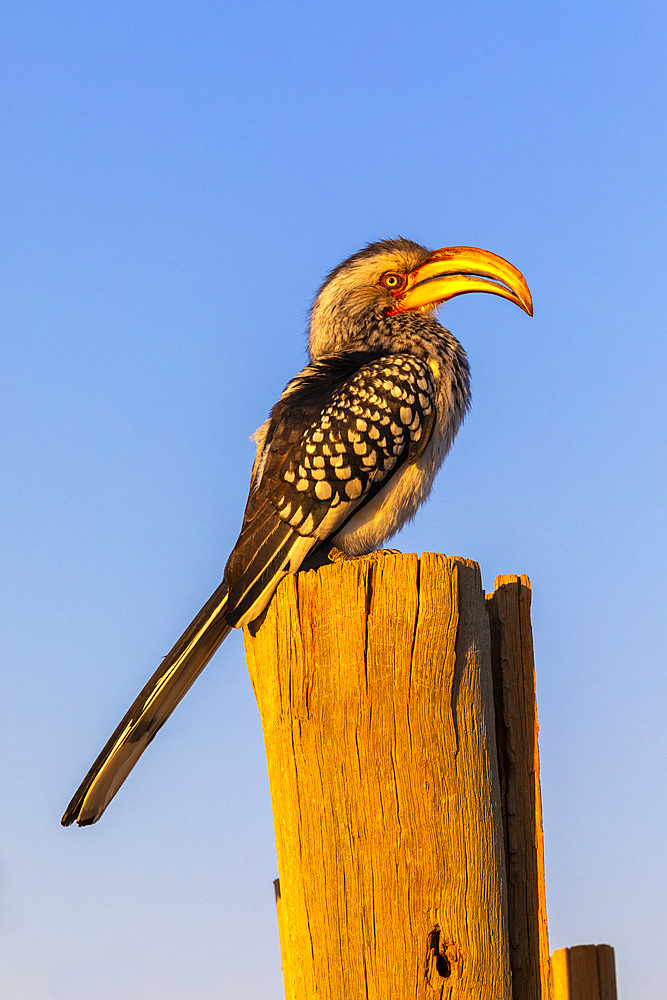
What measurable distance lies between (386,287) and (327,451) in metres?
1.20

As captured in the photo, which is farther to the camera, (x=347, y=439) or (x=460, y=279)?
(x=460, y=279)

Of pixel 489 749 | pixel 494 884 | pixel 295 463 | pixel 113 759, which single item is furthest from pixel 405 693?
pixel 295 463

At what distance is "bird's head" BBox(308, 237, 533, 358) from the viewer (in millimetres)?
4668

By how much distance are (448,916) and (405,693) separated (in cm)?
56

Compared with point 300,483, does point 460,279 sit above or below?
above

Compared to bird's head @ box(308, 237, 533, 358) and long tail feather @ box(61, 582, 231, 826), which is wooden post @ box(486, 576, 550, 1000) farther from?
bird's head @ box(308, 237, 533, 358)


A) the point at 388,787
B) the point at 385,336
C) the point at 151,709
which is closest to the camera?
the point at 388,787

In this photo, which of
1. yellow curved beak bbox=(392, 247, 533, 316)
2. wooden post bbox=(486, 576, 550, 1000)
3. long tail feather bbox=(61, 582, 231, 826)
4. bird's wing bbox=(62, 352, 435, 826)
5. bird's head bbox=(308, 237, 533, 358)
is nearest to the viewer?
wooden post bbox=(486, 576, 550, 1000)

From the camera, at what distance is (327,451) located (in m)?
3.96

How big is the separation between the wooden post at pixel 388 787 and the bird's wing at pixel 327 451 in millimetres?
878

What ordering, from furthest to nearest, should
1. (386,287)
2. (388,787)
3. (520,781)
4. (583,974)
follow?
(386,287)
(583,974)
(520,781)
(388,787)

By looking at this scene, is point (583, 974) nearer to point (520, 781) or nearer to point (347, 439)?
point (520, 781)

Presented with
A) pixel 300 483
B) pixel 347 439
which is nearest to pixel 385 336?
pixel 347 439

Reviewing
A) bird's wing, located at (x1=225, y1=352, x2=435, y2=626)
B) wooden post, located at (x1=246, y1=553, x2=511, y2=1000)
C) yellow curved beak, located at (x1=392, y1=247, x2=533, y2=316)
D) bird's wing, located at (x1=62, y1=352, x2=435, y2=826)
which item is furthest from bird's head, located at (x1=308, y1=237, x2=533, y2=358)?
wooden post, located at (x1=246, y1=553, x2=511, y2=1000)
